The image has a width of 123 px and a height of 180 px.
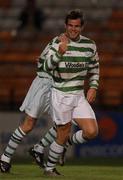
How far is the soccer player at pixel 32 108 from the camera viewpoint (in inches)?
373

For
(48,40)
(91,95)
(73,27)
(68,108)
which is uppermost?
(73,27)

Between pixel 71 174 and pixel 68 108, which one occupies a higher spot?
pixel 68 108

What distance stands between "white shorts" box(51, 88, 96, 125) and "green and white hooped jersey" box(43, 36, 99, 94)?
7cm

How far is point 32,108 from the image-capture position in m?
9.75

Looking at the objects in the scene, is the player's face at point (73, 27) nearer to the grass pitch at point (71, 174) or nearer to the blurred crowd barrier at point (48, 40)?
the grass pitch at point (71, 174)

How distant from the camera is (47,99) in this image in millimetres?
10062

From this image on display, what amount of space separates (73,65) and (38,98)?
1.25 meters

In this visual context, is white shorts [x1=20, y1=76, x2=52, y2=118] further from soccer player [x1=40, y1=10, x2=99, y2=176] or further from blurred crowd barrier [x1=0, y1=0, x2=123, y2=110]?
blurred crowd barrier [x1=0, y1=0, x2=123, y2=110]

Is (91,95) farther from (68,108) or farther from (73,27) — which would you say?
(73,27)

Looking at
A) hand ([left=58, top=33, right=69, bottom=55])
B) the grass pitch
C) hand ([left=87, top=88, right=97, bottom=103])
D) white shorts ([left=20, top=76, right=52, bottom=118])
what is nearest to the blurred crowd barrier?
the grass pitch

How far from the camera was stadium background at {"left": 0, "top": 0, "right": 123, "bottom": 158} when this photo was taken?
14.8 m

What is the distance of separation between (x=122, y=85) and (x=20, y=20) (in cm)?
330

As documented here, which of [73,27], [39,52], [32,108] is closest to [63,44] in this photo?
[73,27]

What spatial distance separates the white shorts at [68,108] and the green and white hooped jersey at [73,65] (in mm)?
73
